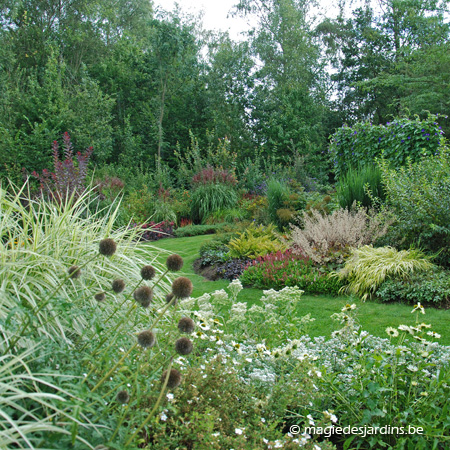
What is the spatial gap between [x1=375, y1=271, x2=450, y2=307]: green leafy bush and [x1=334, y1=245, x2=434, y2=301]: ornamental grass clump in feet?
0.29

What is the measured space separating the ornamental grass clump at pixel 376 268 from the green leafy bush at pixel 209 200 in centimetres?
598

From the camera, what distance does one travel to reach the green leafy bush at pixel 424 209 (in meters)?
4.75

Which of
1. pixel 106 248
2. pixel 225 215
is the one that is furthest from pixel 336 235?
pixel 225 215

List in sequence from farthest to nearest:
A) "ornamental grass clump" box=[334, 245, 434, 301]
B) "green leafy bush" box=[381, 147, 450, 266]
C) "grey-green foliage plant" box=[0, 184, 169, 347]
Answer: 1. "green leafy bush" box=[381, 147, 450, 266]
2. "ornamental grass clump" box=[334, 245, 434, 301]
3. "grey-green foliage plant" box=[0, 184, 169, 347]

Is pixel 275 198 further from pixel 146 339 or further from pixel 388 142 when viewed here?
pixel 146 339

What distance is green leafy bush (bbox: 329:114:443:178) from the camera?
811 cm

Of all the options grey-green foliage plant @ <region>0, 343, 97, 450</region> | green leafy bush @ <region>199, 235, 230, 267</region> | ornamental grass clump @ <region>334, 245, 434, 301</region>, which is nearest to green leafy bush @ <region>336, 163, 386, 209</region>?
ornamental grass clump @ <region>334, 245, 434, 301</region>

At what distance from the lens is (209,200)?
34.8 feet

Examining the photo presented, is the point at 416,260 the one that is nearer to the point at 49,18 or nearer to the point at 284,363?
the point at 284,363

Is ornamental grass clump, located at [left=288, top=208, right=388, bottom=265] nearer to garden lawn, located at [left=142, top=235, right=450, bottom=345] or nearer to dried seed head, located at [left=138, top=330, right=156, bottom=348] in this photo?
garden lawn, located at [left=142, top=235, right=450, bottom=345]

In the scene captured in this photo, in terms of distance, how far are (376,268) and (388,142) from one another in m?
5.43

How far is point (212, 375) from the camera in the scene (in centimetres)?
194

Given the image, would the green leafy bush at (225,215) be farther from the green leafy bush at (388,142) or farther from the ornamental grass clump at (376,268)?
the ornamental grass clump at (376,268)

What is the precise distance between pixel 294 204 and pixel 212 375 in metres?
6.35
